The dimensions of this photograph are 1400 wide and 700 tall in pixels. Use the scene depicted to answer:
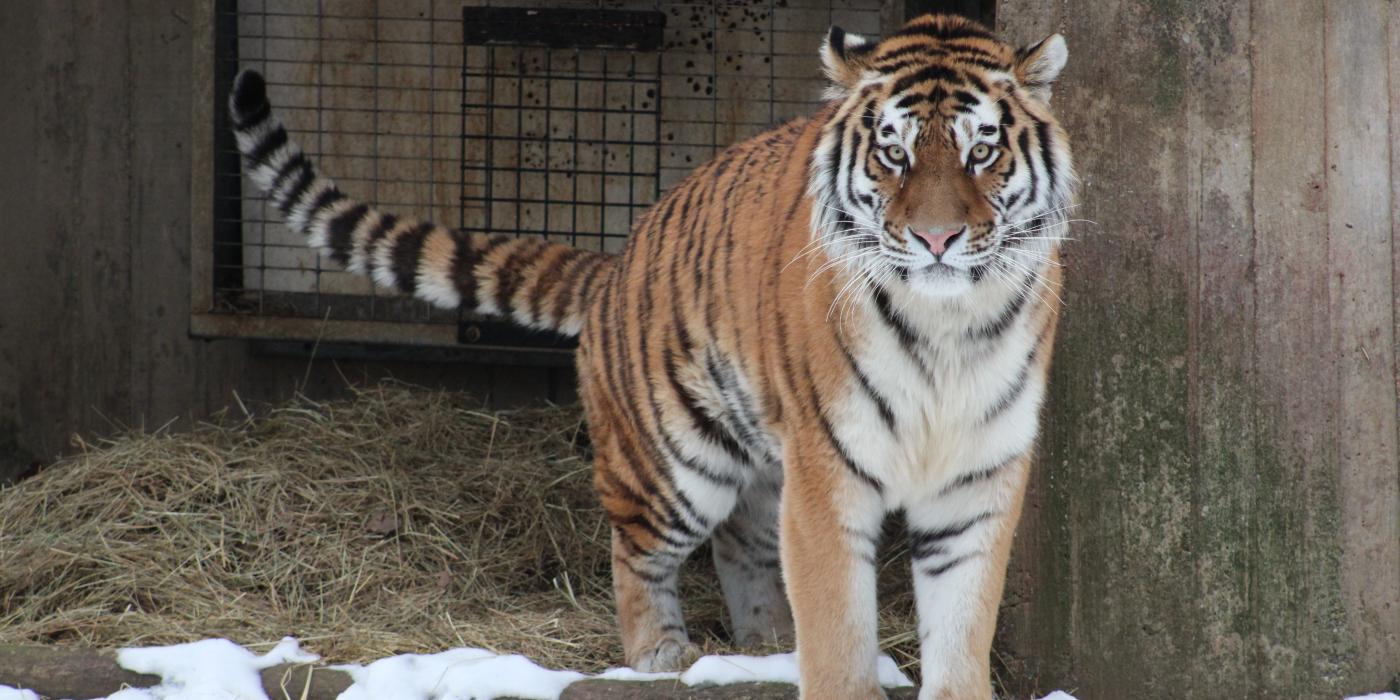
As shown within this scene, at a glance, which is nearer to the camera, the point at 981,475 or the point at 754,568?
the point at 981,475

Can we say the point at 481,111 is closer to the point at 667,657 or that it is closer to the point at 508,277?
the point at 508,277

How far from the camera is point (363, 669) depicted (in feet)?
10.5

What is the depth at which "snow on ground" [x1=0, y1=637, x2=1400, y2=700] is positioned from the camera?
311 cm

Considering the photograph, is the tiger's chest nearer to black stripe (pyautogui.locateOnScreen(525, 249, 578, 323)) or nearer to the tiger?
the tiger

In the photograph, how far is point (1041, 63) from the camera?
2.84 meters

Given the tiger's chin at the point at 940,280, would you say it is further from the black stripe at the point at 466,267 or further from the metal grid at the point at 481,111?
the metal grid at the point at 481,111

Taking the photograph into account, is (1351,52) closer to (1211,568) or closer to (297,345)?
(1211,568)

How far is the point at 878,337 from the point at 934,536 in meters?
0.45

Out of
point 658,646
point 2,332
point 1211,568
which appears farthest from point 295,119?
point 1211,568

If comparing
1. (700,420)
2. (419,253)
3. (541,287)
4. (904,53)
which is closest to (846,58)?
(904,53)

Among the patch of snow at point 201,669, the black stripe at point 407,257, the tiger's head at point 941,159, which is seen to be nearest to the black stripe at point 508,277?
the black stripe at point 407,257

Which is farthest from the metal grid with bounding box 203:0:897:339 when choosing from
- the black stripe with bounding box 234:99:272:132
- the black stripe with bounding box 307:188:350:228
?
the black stripe with bounding box 234:99:272:132

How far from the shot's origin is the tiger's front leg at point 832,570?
2951mm

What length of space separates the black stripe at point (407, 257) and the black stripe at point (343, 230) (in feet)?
0.35
